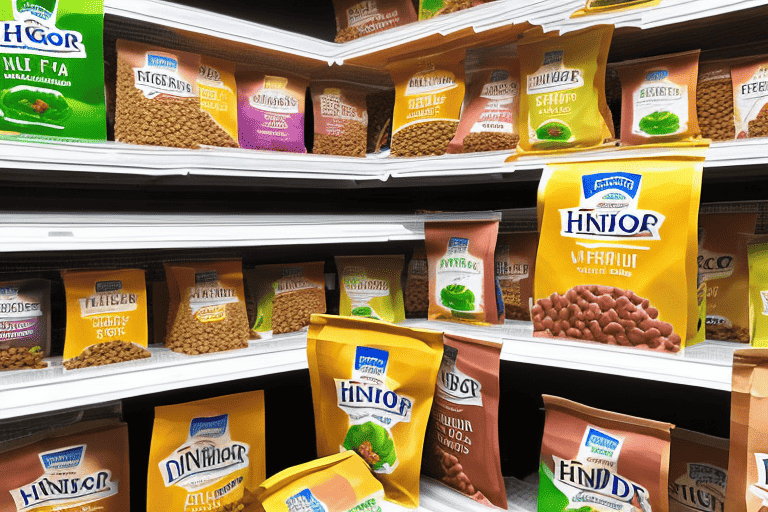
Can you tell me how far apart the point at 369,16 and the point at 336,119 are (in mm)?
355

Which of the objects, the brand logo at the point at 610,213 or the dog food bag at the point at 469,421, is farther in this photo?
the dog food bag at the point at 469,421

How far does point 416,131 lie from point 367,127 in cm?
35

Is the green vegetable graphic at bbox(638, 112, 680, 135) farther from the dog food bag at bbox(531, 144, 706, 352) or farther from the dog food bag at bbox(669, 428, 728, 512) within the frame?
the dog food bag at bbox(669, 428, 728, 512)

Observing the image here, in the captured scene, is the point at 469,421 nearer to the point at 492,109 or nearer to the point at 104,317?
the point at 492,109

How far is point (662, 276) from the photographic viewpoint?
1.16 meters

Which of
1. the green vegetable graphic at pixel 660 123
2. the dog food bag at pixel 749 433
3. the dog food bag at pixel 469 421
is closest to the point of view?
the dog food bag at pixel 749 433

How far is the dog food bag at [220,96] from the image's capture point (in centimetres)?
156

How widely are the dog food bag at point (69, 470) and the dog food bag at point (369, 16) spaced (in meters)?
1.40

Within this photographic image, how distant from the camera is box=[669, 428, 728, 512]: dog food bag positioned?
1187 mm

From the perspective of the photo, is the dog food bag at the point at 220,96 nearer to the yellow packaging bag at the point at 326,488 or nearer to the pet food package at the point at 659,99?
the yellow packaging bag at the point at 326,488

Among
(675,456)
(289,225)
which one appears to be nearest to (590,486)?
(675,456)

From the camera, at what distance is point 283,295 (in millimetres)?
1687

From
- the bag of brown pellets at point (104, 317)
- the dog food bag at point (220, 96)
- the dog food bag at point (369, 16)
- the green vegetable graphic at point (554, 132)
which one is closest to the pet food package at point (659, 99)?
the green vegetable graphic at point (554, 132)

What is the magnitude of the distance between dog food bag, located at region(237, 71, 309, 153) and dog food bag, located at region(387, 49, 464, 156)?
0.33 m
